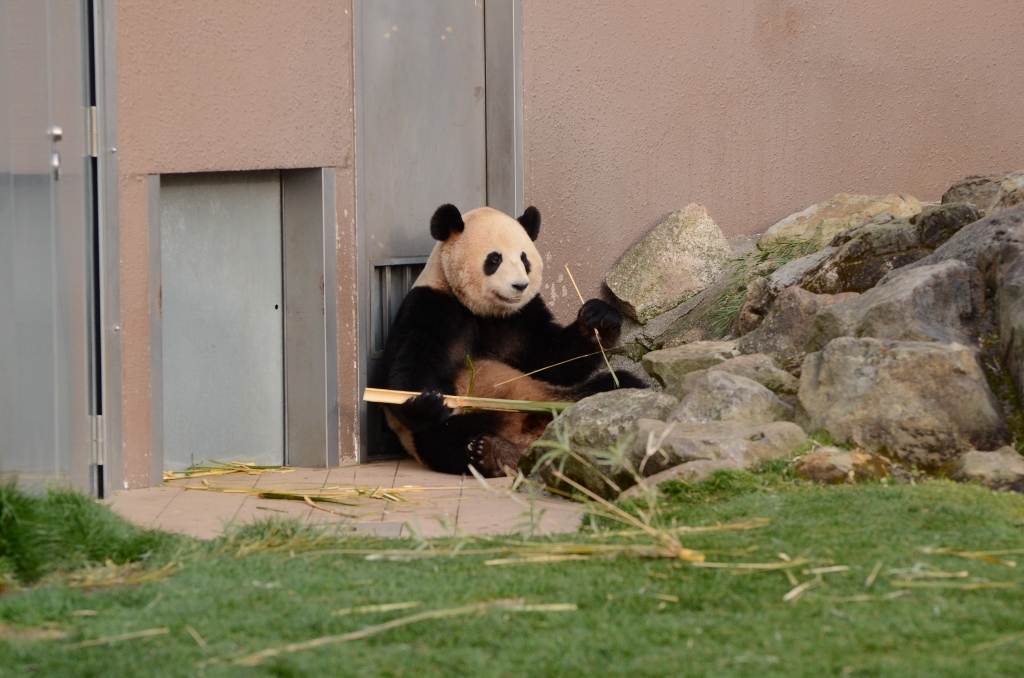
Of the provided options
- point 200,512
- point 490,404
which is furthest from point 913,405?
point 200,512

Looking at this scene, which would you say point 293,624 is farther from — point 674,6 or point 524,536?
point 674,6

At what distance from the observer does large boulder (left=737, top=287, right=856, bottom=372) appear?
5.35 m

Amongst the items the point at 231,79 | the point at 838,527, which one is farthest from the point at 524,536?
the point at 231,79

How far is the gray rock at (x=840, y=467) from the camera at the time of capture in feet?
13.5

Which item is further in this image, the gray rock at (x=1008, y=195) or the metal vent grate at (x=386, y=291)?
the metal vent grate at (x=386, y=291)

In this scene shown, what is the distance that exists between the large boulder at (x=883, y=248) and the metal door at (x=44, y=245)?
341 cm

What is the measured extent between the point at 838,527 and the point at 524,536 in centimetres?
99

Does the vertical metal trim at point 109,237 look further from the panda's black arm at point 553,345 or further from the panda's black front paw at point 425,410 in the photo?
the panda's black arm at point 553,345

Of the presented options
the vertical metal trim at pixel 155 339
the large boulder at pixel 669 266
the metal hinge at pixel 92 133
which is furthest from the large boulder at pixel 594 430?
the metal hinge at pixel 92 133

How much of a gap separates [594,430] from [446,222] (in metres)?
1.48

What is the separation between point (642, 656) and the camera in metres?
2.60

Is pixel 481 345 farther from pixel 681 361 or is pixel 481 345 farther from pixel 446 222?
pixel 681 361

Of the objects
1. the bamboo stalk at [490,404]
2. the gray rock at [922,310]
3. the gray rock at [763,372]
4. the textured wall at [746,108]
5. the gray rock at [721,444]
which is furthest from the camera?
the textured wall at [746,108]

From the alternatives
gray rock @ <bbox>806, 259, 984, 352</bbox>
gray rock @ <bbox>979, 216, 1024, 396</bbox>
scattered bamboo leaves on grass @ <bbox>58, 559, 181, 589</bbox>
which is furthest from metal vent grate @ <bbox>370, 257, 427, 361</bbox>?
gray rock @ <bbox>979, 216, 1024, 396</bbox>
